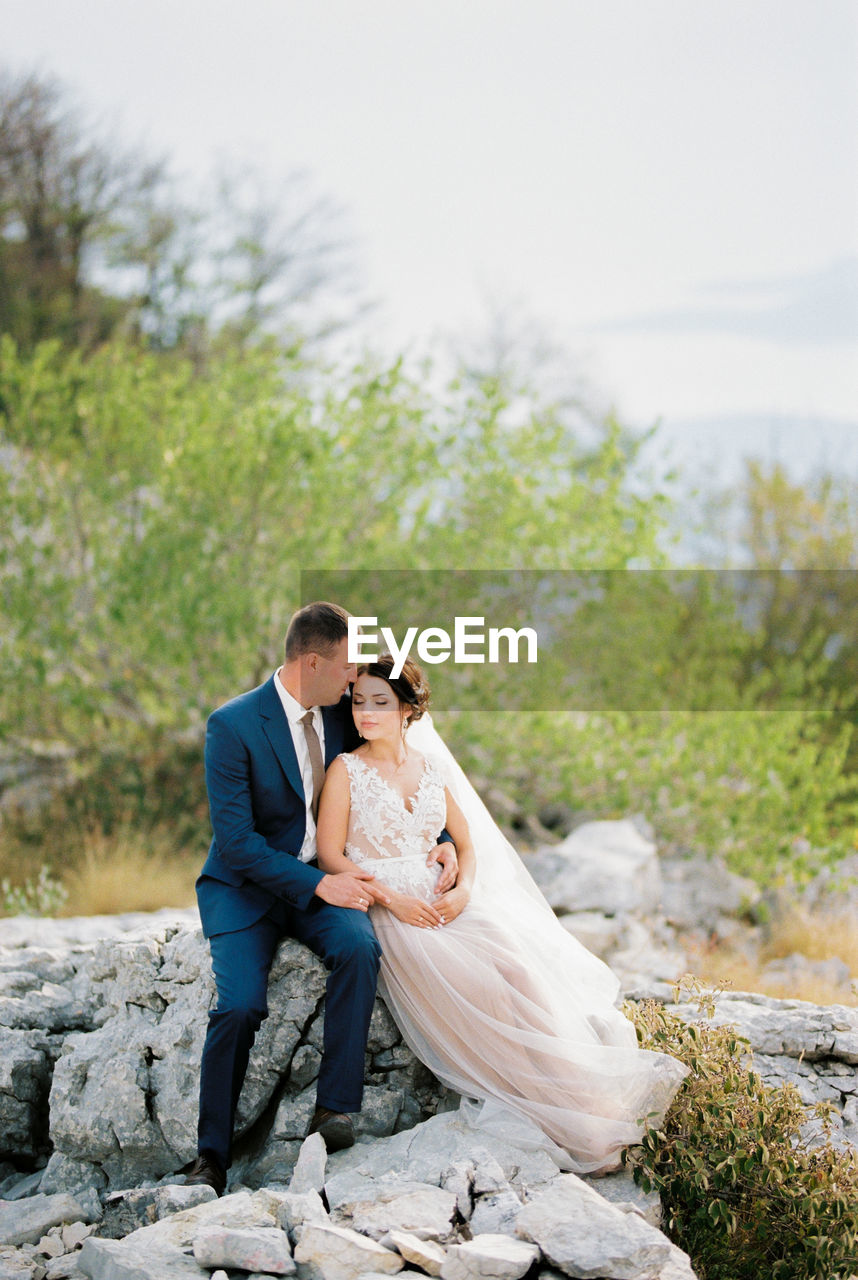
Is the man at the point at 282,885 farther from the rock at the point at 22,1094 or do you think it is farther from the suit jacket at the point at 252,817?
the rock at the point at 22,1094

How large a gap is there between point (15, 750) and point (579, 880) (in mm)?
5170

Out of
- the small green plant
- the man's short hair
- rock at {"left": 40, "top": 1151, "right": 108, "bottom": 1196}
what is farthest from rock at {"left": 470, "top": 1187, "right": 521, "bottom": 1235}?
the small green plant

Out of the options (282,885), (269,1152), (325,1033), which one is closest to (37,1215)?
(269,1152)

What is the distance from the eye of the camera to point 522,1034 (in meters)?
3.90

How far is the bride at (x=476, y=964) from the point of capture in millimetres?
3797

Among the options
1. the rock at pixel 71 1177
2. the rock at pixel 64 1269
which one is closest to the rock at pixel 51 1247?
the rock at pixel 64 1269

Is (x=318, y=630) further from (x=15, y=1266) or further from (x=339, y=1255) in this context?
(x=15, y=1266)

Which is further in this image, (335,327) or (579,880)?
(335,327)

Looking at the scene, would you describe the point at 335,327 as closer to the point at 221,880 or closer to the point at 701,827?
the point at 701,827

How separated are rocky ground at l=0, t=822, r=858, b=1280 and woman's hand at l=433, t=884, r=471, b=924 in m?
0.43

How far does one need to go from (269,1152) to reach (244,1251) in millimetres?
917

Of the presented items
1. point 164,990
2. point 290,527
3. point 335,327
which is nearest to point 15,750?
point 290,527

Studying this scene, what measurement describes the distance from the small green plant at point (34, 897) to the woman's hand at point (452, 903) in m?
4.35

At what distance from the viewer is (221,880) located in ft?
13.9
